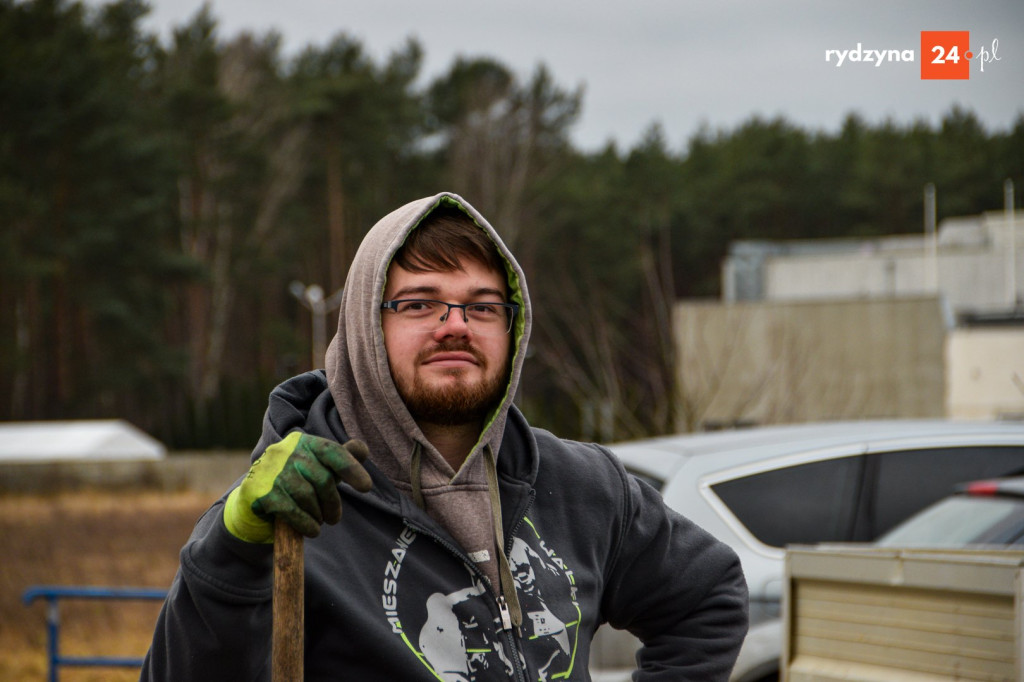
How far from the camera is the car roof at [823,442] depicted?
16.9ft

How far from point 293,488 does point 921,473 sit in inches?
157

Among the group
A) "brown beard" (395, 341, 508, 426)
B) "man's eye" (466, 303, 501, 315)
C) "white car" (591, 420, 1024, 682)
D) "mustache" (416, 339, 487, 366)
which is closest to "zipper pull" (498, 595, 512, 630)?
"brown beard" (395, 341, 508, 426)

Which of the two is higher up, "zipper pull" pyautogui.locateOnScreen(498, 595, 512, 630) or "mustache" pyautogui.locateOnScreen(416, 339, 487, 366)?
"mustache" pyautogui.locateOnScreen(416, 339, 487, 366)

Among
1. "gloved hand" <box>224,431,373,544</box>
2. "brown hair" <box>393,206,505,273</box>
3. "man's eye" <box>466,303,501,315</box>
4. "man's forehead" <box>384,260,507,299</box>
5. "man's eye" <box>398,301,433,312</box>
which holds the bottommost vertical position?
"gloved hand" <box>224,431,373,544</box>

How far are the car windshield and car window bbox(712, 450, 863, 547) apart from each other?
283 mm

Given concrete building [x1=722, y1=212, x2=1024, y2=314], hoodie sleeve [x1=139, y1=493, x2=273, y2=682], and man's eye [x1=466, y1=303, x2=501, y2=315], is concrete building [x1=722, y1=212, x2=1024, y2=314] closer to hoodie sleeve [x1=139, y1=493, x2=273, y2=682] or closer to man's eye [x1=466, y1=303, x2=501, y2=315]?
man's eye [x1=466, y1=303, x2=501, y2=315]

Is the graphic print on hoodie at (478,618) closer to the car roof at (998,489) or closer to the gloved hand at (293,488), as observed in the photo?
the gloved hand at (293,488)

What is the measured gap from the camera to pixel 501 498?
2504 millimetres

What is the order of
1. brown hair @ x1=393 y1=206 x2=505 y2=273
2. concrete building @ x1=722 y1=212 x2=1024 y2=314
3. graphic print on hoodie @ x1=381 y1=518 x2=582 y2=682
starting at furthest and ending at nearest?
concrete building @ x1=722 y1=212 x2=1024 y2=314 → brown hair @ x1=393 y1=206 x2=505 y2=273 → graphic print on hoodie @ x1=381 y1=518 x2=582 y2=682

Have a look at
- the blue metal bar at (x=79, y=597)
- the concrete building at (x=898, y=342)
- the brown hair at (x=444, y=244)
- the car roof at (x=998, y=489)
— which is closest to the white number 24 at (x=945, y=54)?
the car roof at (x=998, y=489)

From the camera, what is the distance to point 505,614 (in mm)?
2314

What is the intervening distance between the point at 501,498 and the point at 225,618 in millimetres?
716

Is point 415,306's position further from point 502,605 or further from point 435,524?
point 502,605

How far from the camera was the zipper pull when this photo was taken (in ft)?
7.57
